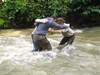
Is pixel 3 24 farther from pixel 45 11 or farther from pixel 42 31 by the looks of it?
pixel 42 31

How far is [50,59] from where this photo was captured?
11.3 meters

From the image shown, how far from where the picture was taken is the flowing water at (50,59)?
10156mm

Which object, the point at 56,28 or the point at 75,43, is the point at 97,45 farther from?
the point at 56,28

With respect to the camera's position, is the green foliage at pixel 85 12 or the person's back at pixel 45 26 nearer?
the person's back at pixel 45 26

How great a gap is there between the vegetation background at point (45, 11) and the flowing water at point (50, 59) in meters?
2.82

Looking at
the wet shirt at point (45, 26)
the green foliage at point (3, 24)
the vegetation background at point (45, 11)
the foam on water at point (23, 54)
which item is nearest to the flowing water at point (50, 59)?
the foam on water at point (23, 54)

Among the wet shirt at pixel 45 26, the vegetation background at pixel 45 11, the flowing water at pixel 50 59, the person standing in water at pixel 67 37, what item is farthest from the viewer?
the vegetation background at pixel 45 11

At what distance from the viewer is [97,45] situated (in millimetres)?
12852

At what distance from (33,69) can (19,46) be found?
296 centimetres

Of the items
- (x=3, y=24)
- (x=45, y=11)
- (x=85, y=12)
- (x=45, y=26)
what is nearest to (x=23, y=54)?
(x=45, y=26)

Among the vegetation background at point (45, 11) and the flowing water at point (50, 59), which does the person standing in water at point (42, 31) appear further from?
the vegetation background at point (45, 11)

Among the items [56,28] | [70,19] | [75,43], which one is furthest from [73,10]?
[56,28]

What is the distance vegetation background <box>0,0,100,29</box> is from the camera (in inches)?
672

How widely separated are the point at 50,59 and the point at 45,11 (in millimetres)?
6202
